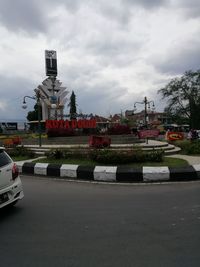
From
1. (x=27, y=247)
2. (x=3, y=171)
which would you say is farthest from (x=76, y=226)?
(x=3, y=171)

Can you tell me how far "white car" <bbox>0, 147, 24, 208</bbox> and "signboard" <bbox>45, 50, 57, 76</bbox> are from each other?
27.7 meters

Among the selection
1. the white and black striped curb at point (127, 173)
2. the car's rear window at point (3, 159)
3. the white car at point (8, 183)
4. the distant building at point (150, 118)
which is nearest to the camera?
the white car at point (8, 183)

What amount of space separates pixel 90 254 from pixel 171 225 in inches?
70.0

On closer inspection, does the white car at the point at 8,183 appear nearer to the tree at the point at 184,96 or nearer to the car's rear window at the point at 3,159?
the car's rear window at the point at 3,159

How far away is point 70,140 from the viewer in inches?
1013

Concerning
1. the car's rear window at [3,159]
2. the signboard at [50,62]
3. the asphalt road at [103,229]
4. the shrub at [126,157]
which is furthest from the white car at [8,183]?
the signboard at [50,62]

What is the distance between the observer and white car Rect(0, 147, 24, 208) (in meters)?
7.47

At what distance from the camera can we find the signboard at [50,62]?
35.3 meters

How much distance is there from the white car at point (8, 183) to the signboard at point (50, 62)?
90.9 feet

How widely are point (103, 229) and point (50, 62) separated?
1206 inches

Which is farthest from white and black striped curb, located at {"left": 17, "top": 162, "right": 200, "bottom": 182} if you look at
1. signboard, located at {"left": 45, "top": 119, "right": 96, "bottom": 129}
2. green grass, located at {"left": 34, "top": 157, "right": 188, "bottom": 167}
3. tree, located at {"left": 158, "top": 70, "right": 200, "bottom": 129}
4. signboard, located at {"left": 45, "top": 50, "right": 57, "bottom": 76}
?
tree, located at {"left": 158, "top": 70, "right": 200, "bottom": 129}

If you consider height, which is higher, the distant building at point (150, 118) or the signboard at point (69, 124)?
the distant building at point (150, 118)

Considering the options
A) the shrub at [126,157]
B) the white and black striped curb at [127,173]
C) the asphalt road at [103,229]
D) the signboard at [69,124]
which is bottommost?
the asphalt road at [103,229]

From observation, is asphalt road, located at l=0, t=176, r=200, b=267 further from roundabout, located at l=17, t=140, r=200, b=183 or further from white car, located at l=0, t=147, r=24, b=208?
roundabout, located at l=17, t=140, r=200, b=183
